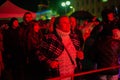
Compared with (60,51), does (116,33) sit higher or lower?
higher

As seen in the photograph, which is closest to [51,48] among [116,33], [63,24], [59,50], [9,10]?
[59,50]

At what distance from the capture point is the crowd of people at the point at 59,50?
5.21 m

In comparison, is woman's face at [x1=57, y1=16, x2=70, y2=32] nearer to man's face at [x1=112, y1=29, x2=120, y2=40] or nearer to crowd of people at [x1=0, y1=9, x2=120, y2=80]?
crowd of people at [x1=0, y1=9, x2=120, y2=80]

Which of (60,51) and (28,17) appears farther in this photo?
(28,17)

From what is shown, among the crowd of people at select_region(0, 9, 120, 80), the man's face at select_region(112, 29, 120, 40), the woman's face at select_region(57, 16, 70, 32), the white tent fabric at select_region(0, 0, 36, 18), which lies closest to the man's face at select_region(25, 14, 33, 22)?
the crowd of people at select_region(0, 9, 120, 80)

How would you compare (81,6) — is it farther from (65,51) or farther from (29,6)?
(65,51)

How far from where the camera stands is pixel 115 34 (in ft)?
20.2

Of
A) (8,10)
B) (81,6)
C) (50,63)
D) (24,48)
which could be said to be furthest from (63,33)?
(81,6)

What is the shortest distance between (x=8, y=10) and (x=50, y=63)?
7162 millimetres

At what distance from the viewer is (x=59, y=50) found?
17.0ft

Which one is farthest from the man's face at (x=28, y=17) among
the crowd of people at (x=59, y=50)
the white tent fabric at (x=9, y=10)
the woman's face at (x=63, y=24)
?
the white tent fabric at (x=9, y=10)

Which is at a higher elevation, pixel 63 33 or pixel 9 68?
pixel 63 33

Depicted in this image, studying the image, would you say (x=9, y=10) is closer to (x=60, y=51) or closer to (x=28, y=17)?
(x=28, y=17)

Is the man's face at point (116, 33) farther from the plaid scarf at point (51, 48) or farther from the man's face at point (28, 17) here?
the man's face at point (28, 17)
